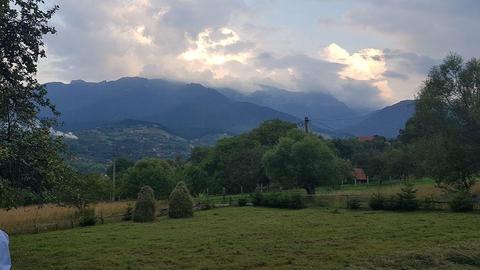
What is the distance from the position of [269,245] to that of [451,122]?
29.9 m

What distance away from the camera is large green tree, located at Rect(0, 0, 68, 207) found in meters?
14.3

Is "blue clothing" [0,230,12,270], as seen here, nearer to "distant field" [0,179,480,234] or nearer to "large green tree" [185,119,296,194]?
"distant field" [0,179,480,234]

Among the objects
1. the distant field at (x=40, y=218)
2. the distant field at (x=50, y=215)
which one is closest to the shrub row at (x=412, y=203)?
the distant field at (x=50, y=215)

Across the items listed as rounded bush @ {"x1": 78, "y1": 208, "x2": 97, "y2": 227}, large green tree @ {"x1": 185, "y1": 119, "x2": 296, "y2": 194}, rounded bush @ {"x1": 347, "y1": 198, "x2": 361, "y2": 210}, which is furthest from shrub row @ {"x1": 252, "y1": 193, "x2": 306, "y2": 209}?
large green tree @ {"x1": 185, "y1": 119, "x2": 296, "y2": 194}

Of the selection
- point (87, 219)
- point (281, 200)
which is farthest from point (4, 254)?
point (281, 200)

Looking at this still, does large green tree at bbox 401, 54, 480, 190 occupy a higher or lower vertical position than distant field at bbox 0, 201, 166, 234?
higher

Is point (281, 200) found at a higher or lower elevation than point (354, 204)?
higher

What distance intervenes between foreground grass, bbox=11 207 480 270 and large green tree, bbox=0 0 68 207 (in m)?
A: 3.02

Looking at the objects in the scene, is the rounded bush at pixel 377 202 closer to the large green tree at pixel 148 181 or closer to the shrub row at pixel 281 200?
the shrub row at pixel 281 200

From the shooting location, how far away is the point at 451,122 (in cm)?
4256

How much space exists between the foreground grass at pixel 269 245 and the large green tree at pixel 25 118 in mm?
3020

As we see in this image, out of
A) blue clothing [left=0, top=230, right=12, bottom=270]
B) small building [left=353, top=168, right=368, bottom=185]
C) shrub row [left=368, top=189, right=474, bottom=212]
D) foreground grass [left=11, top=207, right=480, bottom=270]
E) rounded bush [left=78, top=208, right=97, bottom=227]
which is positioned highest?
small building [left=353, top=168, right=368, bottom=185]

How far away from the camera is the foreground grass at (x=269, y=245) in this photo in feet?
50.0

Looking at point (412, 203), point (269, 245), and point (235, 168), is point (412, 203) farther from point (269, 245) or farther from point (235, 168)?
point (235, 168)
